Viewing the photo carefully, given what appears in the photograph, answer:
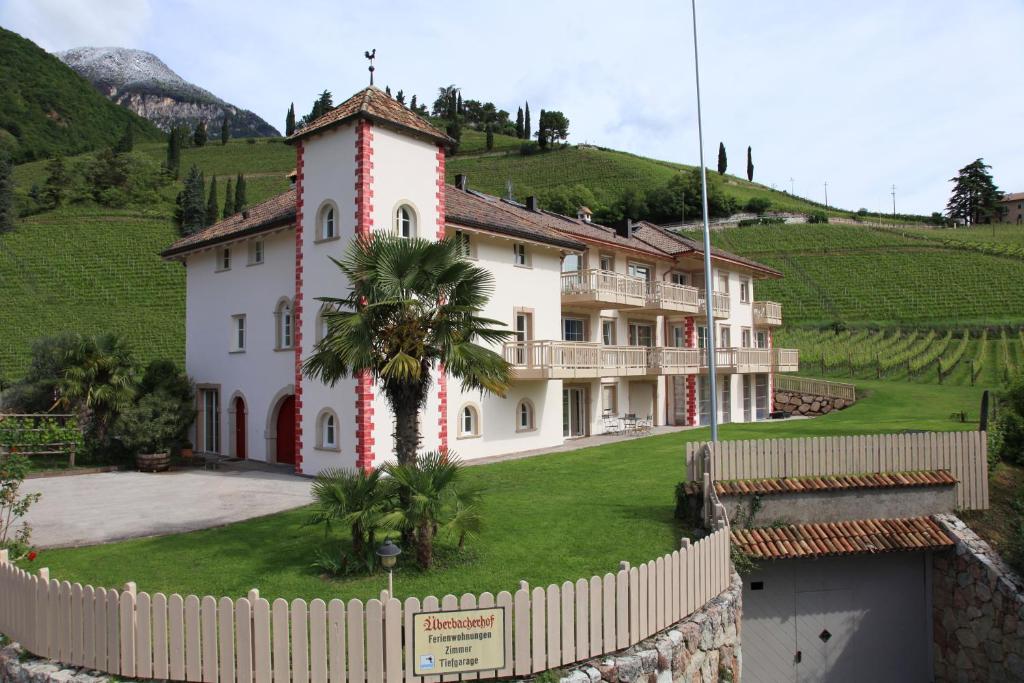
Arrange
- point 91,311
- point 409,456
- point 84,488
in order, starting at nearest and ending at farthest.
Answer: point 409,456 < point 84,488 < point 91,311

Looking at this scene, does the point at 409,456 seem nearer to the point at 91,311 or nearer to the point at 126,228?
the point at 91,311

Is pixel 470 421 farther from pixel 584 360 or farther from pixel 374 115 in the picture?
pixel 374 115

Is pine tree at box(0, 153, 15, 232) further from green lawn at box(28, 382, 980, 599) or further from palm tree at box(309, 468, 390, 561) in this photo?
palm tree at box(309, 468, 390, 561)

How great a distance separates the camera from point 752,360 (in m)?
34.8

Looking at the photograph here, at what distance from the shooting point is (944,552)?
13.8 metres

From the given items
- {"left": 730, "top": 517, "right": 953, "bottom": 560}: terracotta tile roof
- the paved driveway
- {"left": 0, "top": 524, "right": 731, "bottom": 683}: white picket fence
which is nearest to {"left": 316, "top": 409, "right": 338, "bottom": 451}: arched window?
the paved driveway

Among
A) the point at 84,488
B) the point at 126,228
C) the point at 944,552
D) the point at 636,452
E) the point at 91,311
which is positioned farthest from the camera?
the point at 126,228

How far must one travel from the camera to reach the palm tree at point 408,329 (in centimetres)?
1112

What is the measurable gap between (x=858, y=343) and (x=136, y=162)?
3406 inches

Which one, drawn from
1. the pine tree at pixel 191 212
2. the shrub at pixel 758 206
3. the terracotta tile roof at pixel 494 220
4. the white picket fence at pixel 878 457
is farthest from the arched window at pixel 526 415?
the shrub at pixel 758 206

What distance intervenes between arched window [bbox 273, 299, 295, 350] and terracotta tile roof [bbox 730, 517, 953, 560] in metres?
15.7

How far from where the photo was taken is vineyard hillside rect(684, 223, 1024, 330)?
56.2m

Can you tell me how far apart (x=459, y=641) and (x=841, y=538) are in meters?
9.07

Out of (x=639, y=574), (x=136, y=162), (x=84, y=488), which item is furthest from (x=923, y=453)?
(x=136, y=162)
